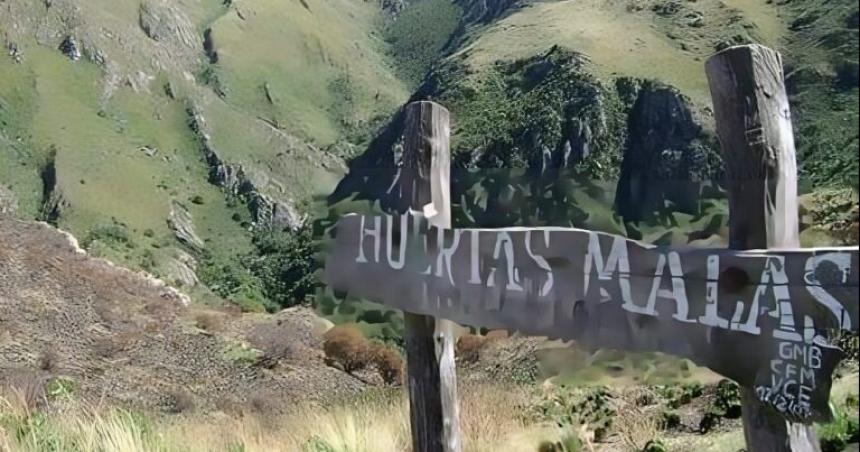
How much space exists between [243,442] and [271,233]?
5446 centimetres

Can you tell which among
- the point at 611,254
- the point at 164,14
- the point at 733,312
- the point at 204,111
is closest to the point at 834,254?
the point at 733,312

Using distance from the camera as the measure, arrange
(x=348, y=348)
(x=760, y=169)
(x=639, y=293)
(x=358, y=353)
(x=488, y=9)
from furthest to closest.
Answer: (x=488, y=9) → (x=348, y=348) → (x=358, y=353) → (x=639, y=293) → (x=760, y=169)

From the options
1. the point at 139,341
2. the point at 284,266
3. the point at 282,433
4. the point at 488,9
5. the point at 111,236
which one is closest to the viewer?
the point at 282,433

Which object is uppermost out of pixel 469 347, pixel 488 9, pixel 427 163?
pixel 488 9

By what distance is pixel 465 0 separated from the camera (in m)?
65.6

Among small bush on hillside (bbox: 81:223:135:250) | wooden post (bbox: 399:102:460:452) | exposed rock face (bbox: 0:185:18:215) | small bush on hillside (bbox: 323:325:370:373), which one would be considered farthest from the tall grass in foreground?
small bush on hillside (bbox: 81:223:135:250)

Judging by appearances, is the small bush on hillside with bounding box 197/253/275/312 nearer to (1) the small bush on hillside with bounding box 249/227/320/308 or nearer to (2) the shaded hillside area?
(1) the small bush on hillside with bounding box 249/227/320/308

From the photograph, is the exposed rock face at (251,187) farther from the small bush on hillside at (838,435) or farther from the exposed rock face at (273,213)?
the small bush on hillside at (838,435)

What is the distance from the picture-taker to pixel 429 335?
3074 mm

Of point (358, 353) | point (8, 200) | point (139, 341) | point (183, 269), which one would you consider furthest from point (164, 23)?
point (358, 353)

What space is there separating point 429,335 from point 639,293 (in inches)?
40.0

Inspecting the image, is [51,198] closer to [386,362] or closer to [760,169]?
[386,362]

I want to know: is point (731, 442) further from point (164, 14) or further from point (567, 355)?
point (164, 14)

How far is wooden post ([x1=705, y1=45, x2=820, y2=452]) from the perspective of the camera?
201 centimetres
